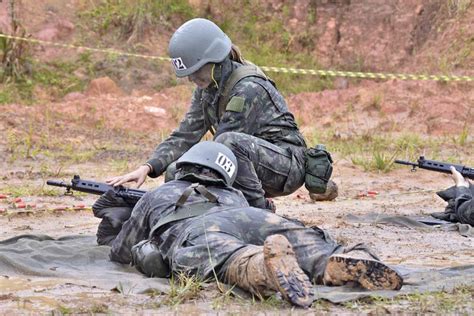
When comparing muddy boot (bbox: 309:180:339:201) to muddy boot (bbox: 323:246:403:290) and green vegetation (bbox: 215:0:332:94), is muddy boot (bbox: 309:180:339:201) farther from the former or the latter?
green vegetation (bbox: 215:0:332:94)

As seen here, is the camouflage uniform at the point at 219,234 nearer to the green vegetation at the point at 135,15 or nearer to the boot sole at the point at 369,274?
the boot sole at the point at 369,274

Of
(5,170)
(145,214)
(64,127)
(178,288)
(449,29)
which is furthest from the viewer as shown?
(449,29)

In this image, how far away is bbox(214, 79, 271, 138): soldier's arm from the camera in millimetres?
6949

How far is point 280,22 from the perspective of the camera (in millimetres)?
17266

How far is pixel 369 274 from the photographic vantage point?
4.96 meters

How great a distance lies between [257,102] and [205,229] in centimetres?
196

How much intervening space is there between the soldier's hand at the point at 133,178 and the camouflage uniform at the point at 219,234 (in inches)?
30.6

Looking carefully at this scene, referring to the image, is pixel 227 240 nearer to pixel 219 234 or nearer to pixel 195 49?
pixel 219 234

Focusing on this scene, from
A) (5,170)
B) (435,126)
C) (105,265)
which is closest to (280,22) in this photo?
(435,126)

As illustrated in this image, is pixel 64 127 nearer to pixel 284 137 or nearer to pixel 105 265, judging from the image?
pixel 284 137

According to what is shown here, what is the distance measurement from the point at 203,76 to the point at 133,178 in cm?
85

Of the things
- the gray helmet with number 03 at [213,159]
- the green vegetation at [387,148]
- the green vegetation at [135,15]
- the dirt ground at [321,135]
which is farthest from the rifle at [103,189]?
the green vegetation at [135,15]

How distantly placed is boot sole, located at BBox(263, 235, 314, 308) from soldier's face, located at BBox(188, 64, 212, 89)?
8.47ft

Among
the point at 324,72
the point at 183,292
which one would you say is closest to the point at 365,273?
the point at 183,292
